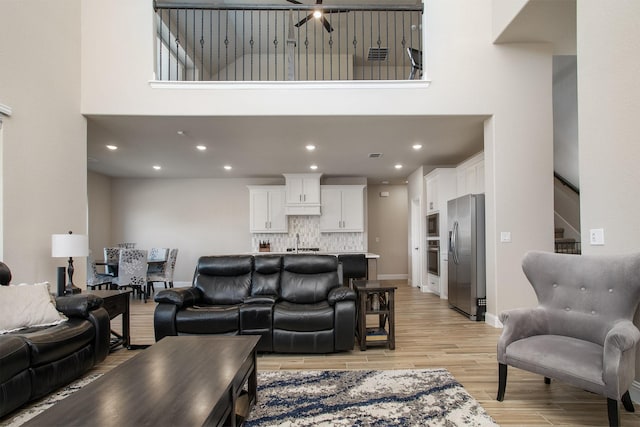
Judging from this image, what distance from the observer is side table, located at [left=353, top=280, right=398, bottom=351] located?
3484mm

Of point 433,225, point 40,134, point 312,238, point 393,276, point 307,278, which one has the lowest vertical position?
point 393,276

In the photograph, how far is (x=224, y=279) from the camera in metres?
4.04

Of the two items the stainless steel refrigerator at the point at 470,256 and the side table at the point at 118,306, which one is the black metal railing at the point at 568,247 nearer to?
the stainless steel refrigerator at the point at 470,256

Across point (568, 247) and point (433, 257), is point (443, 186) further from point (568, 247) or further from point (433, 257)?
point (568, 247)

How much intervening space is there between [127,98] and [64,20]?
40.3 inches

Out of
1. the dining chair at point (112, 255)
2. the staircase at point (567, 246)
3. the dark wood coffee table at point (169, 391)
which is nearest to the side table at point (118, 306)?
the dark wood coffee table at point (169, 391)

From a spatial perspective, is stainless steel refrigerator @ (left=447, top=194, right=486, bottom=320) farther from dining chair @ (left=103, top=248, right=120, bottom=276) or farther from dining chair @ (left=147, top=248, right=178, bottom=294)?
dining chair @ (left=103, top=248, right=120, bottom=276)

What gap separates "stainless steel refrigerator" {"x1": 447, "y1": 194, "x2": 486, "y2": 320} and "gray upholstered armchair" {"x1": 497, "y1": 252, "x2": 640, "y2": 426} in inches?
80.6

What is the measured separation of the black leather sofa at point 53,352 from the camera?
215cm

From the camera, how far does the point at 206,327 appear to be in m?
3.36

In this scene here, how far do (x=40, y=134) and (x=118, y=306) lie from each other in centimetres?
200

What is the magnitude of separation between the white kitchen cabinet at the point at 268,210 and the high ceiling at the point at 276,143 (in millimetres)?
444

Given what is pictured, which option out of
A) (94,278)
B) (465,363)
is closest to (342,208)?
(465,363)

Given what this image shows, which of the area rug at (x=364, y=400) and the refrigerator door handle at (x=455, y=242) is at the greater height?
the refrigerator door handle at (x=455, y=242)
